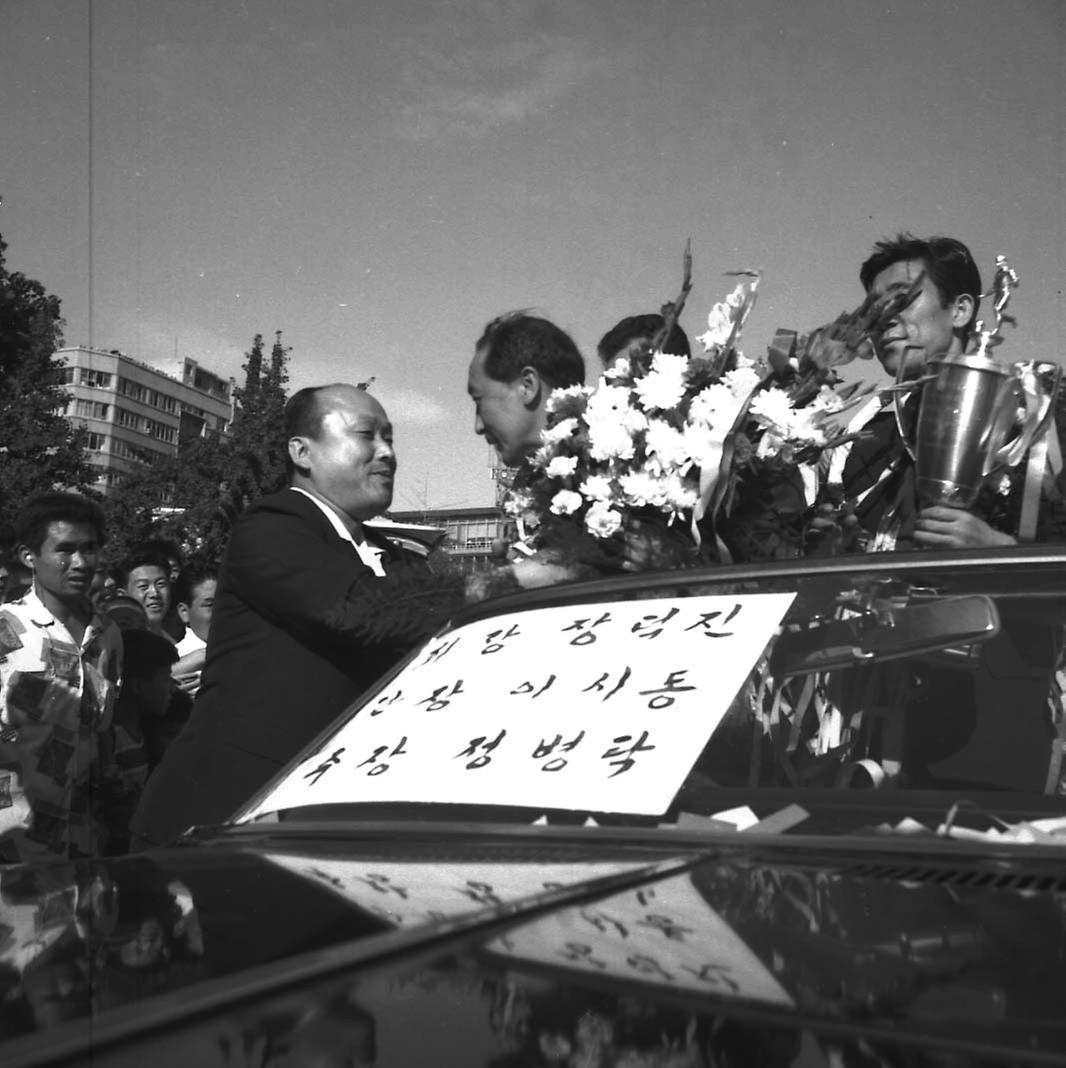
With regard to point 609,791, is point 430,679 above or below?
above

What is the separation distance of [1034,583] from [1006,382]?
83cm

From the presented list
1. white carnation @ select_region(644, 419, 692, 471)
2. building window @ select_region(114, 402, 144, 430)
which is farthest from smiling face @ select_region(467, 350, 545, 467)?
building window @ select_region(114, 402, 144, 430)

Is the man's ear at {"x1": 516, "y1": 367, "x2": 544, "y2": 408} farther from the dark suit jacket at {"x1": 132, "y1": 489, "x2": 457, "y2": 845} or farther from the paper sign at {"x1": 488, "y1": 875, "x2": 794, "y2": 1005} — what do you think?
the paper sign at {"x1": 488, "y1": 875, "x2": 794, "y2": 1005}

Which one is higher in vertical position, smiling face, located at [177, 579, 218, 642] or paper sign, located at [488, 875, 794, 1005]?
smiling face, located at [177, 579, 218, 642]

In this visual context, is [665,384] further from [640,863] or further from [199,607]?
[199,607]

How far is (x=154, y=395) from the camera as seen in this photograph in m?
131

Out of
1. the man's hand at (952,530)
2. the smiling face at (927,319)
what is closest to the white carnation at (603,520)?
the man's hand at (952,530)

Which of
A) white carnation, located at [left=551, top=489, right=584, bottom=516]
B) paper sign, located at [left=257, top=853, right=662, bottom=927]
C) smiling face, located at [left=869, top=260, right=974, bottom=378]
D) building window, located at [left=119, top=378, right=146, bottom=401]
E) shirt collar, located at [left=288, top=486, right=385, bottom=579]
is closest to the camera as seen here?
paper sign, located at [left=257, top=853, right=662, bottom=927]

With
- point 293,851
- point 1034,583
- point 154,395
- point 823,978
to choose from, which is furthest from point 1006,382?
point 154,395

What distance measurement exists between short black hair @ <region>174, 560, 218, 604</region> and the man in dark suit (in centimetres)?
423

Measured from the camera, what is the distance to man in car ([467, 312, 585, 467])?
346 centimetres

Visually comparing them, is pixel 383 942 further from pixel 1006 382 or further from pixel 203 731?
A: pixel 203 731

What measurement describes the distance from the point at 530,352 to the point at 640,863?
6.60ft

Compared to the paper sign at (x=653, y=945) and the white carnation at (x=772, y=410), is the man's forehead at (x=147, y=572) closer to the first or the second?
the white carnation at (x=772, y=410)
